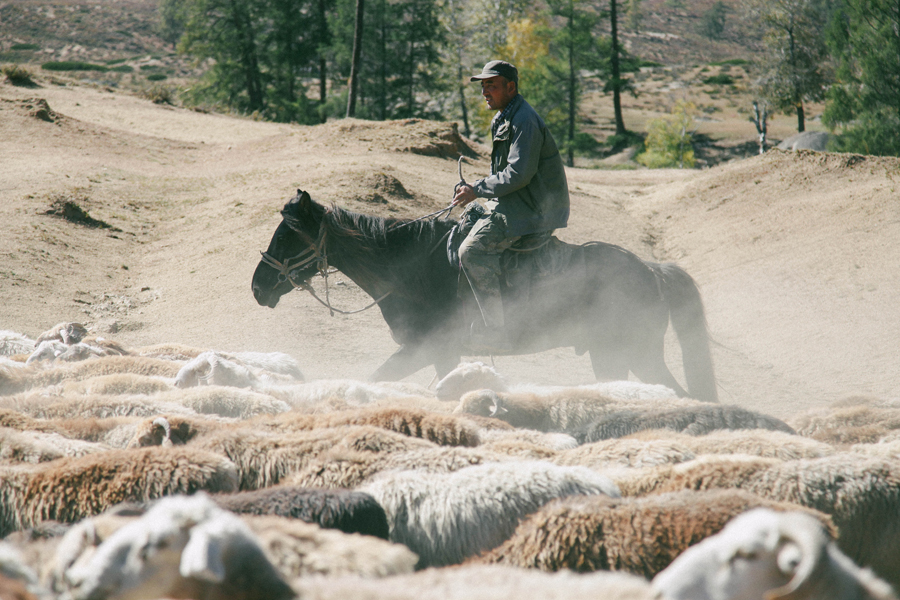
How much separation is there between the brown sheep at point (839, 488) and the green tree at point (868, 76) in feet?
71.6

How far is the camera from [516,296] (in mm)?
6570

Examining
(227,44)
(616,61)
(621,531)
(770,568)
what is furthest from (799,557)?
(616,61)

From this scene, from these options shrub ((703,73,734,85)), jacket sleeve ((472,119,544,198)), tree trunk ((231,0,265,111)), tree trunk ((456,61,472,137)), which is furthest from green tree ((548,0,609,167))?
jacket sleeve ((472,119,544,198))

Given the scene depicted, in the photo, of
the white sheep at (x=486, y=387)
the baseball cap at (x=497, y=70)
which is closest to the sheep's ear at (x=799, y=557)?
the white sheep at (x=486, y=387)

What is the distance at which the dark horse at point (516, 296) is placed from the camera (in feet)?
22.0

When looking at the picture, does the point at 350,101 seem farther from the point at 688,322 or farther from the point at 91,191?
the point at 688,322

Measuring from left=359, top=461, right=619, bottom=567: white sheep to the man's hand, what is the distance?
3.60m

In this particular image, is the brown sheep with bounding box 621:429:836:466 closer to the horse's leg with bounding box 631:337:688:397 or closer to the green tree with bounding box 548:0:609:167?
the horse's leg with bounding box 631:337:688:397

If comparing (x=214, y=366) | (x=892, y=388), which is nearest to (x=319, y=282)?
(x=214, y=366)

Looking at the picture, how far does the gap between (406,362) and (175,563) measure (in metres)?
5.19

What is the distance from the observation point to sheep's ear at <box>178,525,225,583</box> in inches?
66.0

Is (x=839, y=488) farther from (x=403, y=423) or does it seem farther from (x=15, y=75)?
(x=15, y=75)

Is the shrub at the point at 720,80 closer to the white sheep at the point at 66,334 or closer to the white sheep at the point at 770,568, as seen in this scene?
the white sheep at the point at 66,334

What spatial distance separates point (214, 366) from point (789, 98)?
1792 inches
